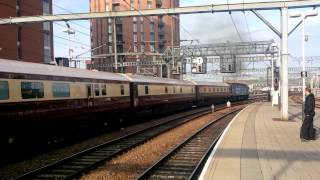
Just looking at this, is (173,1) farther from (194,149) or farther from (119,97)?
(194,149)

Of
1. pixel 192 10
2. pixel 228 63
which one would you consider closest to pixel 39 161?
pixel 192 10

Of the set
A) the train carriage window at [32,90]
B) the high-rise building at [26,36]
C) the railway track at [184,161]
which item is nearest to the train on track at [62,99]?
the train carriage window at [32,90]

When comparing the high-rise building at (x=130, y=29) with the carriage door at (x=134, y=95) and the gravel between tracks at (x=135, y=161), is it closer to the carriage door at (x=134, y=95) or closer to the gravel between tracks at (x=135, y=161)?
the carriage door at (x=134, y=95)

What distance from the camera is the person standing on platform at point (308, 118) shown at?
16469 millimetres

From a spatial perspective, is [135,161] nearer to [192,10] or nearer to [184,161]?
[184,161]

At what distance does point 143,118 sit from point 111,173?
1927 centimetres

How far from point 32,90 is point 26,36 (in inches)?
1843

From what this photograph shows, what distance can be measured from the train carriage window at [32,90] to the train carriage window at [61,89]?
3.38 feet

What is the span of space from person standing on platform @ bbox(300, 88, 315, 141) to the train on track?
844 centimetres

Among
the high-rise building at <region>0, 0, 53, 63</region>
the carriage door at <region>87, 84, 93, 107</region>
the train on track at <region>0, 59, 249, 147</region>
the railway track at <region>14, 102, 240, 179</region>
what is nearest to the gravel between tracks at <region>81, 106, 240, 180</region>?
the railway track at <region>14, 102, 240, 179</region>

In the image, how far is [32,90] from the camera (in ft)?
51.2

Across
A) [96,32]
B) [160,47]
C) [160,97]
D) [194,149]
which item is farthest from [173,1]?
[194,149]

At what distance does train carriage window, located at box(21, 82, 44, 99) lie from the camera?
15012 mm

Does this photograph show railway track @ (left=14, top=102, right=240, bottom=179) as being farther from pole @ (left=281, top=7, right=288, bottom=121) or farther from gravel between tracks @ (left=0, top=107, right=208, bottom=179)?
pole @ (left=281, top=7, right=288, bottom=121)
